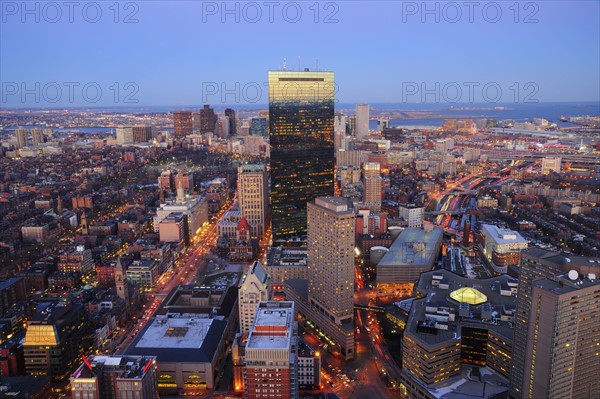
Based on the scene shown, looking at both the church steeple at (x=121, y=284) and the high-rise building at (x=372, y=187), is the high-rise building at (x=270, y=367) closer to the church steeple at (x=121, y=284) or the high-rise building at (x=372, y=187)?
the church steeple at (x=121, y=284)

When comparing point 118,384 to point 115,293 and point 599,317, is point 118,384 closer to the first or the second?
point 115,293

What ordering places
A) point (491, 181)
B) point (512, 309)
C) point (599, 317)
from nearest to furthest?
point (599, 317)
point (512, 309)
point (491, 181)

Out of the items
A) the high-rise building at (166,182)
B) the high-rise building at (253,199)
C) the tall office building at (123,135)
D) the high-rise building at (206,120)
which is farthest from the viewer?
the high-rise building at (206,120)

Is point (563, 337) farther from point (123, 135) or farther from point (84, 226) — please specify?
point (123, 135)

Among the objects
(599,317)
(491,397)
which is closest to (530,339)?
(599,317)

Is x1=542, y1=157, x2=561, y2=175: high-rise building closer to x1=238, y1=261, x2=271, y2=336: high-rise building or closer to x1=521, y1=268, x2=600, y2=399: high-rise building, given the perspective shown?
x1=238, y1=261, x2=271, y2=336: high-rise building

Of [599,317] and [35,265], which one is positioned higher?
→ [599,317]

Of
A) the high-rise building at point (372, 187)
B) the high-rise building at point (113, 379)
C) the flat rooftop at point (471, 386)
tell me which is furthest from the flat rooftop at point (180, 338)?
the high-rise building at point (372, 187)
